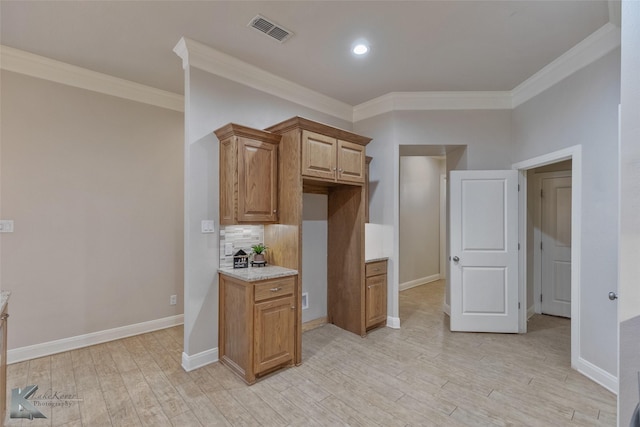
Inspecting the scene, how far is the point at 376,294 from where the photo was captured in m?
3.75

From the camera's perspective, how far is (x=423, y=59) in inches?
120

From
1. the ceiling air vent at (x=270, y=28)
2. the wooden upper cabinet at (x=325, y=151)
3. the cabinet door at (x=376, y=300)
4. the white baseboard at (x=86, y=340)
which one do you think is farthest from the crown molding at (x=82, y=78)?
the cabinet door at (x=376, y=300)

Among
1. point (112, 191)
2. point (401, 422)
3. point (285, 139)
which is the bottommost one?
point (401, 422)

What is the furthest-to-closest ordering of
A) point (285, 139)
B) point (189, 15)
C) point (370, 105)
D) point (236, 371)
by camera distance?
1. point (370, 105)
2. point (285, 139)
3. point (236, 371)
4. point (189, 15)

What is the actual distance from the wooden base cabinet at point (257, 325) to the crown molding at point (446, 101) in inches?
104

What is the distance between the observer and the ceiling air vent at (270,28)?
8.11ft

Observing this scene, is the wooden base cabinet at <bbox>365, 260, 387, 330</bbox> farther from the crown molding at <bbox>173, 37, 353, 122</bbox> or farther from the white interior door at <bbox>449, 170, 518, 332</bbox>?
the crown molding at <bbox>173, 37, 353, 122</bbox>

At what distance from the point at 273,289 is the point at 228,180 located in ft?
3.65

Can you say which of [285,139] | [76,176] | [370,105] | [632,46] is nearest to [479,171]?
[370,105]

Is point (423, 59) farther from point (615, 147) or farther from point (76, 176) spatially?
point (76, 176)

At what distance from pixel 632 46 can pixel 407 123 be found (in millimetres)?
2897

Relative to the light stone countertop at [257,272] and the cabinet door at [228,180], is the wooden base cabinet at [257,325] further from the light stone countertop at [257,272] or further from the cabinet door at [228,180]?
the cabinet door at [228,180]

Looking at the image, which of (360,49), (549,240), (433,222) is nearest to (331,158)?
(360,49)

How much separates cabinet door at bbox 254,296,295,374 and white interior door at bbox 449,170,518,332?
2.15m
